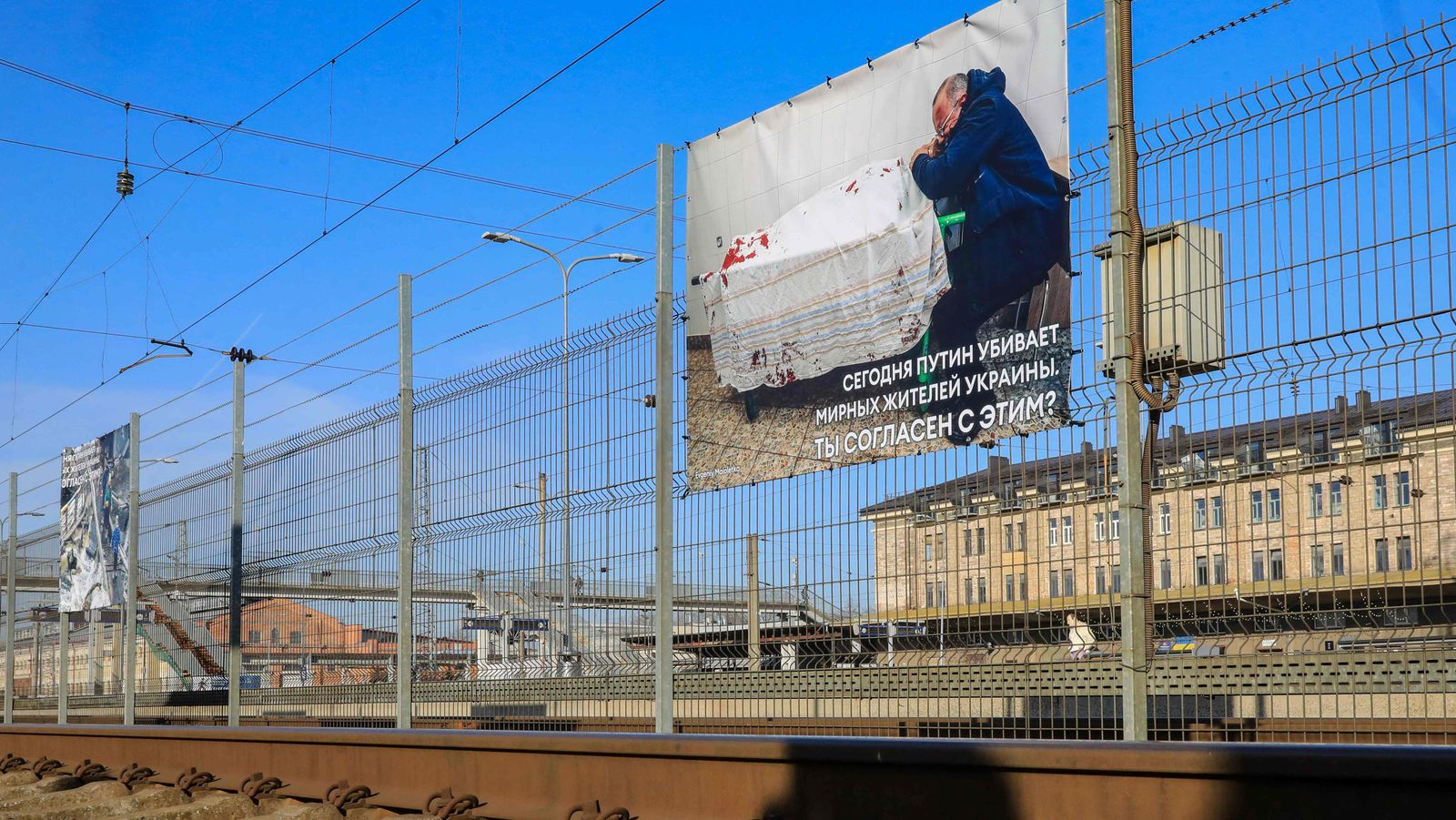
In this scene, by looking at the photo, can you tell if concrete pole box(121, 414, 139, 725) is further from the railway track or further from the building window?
the building window

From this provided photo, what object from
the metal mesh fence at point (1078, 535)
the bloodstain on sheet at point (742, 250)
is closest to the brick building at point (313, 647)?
the metal mesh fence at point (1078, 535)

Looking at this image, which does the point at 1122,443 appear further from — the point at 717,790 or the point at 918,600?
the point at 717,790

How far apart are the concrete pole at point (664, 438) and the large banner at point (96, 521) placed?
13667 mm

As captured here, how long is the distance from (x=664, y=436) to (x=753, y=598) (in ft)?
3.54

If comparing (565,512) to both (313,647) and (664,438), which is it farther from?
(313,647)

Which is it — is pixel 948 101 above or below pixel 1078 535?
above

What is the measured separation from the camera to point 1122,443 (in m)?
6.03

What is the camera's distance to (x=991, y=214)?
24.6ft

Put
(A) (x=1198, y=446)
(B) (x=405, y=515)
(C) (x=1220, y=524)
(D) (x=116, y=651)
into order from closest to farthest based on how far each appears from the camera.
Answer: (C) (x=1220, y=524) < (A) (x=1198, y=446) < (B) (x=405, y=515) < (D) (x=116, y=651)

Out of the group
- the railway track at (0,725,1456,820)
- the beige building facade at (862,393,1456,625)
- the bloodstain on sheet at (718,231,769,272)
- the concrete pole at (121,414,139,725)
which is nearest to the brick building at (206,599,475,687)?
the concrete pole at (121,414,139,725)

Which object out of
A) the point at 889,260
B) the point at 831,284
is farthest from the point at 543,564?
the point at 889,260

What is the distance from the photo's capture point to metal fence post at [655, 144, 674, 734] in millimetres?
8336

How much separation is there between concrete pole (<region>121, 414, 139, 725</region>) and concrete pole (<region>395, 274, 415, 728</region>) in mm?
7830

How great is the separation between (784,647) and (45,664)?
1224 inches
